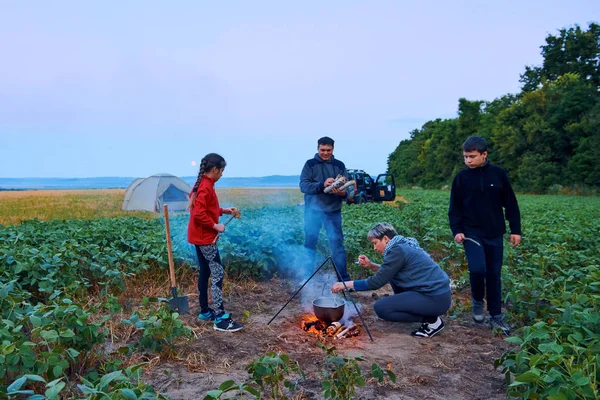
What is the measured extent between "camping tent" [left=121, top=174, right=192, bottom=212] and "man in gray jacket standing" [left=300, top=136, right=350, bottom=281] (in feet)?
36.9

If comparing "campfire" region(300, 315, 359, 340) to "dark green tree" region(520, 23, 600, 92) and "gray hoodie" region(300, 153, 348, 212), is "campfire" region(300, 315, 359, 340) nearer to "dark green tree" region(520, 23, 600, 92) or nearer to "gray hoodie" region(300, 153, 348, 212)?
"gray hoodie" region(300, 153, 348, 212)

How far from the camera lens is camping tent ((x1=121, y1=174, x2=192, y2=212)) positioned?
16.3 m

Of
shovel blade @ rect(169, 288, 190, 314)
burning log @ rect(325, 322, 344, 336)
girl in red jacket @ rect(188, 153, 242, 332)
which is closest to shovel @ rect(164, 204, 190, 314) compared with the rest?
shovel blade @ rect(169, 288, 190, 314)

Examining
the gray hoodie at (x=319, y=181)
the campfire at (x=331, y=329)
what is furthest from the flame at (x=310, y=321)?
the gray hoodie at (x=319, y=181)

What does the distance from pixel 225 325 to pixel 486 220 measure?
9.09 feet

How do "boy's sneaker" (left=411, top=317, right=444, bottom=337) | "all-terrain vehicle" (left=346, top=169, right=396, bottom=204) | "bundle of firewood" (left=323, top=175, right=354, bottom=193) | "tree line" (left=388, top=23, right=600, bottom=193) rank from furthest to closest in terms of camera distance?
"tree line" (left=388, top=23, right=600, bottom=193)
"all-terrain vehicle" (left=346, top=169, right=396, bottom=204)
"bundle of firewood" (left=323, top=175, right=354, bottom=193)
"boy's sneaker" (left=411, top=317, right=444, bottom=337)

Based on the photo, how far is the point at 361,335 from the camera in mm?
4199

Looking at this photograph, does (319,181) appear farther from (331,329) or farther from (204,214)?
(331,329)

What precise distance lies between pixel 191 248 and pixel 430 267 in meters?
3.45

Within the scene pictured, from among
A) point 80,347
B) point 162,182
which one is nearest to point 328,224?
point 80,347

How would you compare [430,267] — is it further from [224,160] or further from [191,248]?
[191,248]

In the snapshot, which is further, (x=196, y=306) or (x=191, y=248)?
(x=191, y=248)

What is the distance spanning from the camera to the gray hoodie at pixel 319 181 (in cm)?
555

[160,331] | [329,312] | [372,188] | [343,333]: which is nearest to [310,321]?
[329,312]
